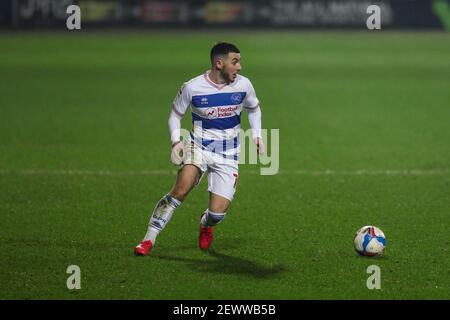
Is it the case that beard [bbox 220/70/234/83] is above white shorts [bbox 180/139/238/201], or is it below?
above

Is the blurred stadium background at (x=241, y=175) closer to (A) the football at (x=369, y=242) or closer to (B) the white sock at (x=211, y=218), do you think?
(A) the football at (x=369, y=242)

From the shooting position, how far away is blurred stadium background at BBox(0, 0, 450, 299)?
9539mm

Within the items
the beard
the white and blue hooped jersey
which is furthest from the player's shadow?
the beard

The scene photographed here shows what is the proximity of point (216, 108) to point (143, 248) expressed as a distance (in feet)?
5.49

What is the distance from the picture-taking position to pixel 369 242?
10203 millimetres

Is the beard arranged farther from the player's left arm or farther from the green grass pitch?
the green grass pitch

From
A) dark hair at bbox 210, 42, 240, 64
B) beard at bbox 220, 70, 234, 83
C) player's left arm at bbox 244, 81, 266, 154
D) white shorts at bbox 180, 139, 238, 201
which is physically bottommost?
white shorts at bbox 180, 139, 238, 201

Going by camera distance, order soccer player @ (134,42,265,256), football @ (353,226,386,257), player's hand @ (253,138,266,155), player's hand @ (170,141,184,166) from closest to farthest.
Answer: player's hand @ (170,141,184,166) < football @ (353,226,386,257) < soccer player @ (134,42,265,256) < player's hand @ (253,138,266,155)

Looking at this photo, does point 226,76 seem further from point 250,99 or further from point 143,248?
point 143,248

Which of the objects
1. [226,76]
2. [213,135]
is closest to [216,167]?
[213,135]

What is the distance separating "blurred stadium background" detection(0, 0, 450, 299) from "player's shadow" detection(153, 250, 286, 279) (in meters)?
0.02

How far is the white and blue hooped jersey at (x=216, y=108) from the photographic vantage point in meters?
10.4
